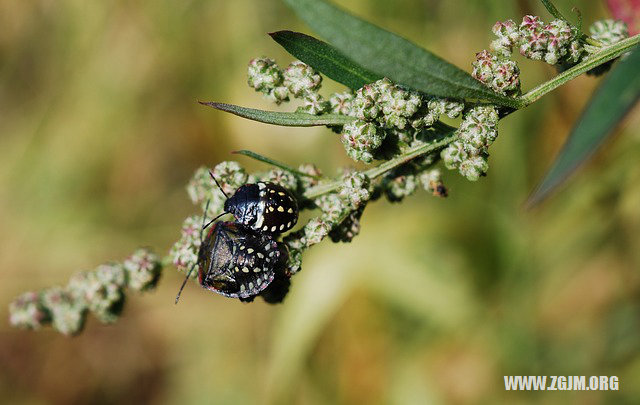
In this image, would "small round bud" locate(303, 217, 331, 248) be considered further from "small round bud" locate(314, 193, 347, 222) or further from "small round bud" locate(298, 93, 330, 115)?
"small round bud" locate(298, 93, 330, 115)

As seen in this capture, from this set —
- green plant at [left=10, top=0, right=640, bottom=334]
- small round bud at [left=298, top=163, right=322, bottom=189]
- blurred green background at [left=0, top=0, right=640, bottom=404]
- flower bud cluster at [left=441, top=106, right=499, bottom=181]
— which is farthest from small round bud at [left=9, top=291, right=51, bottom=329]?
blurred green background at [left=0, top=0, right=640, bottom=404]

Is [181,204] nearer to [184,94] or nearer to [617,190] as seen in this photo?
[184,94]

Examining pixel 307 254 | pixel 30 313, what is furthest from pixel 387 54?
pixel 307 254

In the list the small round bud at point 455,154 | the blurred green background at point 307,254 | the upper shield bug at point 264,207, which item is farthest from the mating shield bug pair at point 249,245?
the blurred green background at point 307,254

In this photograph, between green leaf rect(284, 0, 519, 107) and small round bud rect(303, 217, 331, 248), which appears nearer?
green leaf rect(284, 0, 519, 107)

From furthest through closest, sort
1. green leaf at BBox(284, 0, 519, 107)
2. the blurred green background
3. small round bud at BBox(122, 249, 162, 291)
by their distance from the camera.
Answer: the blurred green background, small round bud at BBox(122, 249, 162, 291), green leaf at BBox(284, 0, 519, 107)

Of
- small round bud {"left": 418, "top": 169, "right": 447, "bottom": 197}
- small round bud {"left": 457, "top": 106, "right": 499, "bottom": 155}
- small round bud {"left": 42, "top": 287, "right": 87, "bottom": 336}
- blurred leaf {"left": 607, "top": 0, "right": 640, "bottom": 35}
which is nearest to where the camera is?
small round bud {"left": 457, "top": 106, "right": 499, "bottom": 155}
